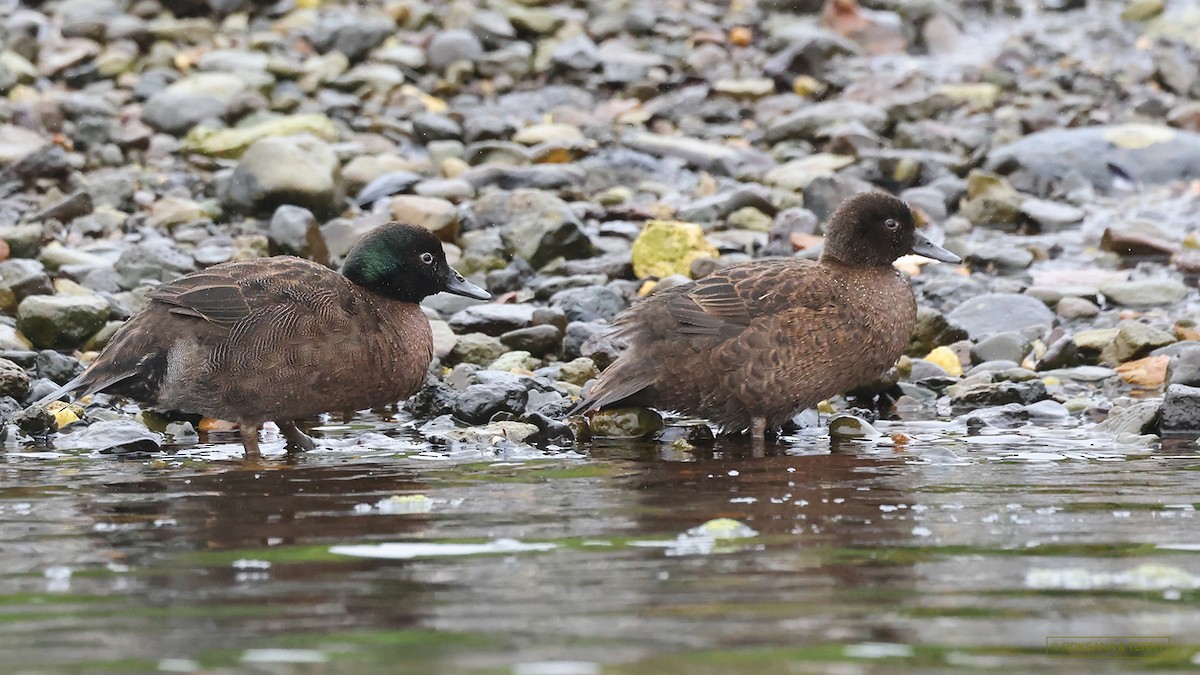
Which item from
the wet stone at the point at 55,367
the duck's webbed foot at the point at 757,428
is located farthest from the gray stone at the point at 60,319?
the duck's webbed foot at the point at 757,428

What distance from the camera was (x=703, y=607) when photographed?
4102 millimetres

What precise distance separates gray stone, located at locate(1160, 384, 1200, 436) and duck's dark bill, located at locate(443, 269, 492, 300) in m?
3.24

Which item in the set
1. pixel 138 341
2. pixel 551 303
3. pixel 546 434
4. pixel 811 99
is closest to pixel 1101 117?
pixel 811 99

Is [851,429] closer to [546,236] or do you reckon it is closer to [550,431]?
[550,431]

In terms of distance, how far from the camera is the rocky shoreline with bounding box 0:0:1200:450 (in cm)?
873

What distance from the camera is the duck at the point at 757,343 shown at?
7.39 meters

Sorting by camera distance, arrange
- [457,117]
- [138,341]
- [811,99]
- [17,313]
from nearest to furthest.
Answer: [138,341]
[17,313]
[457,117]
[811,99]

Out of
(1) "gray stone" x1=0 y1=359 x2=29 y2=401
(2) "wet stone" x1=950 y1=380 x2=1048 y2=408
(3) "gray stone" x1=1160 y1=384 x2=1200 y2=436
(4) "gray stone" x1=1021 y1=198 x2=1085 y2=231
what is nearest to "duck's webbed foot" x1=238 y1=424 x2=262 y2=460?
(1) "gray stone" x1=0 y1=359 x2=29 y2=401

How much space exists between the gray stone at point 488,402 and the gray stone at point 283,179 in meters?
4.27

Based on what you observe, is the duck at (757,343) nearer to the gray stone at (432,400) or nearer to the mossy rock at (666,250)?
the gray stone at (432,400)

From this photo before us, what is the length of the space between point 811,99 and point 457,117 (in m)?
3.93

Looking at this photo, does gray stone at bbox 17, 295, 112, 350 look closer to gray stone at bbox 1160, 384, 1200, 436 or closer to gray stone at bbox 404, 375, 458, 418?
gray stone at bbox 404, 375, 458, 418

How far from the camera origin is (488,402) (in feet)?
25.9

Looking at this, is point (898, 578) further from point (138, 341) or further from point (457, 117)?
point (457, 117)
